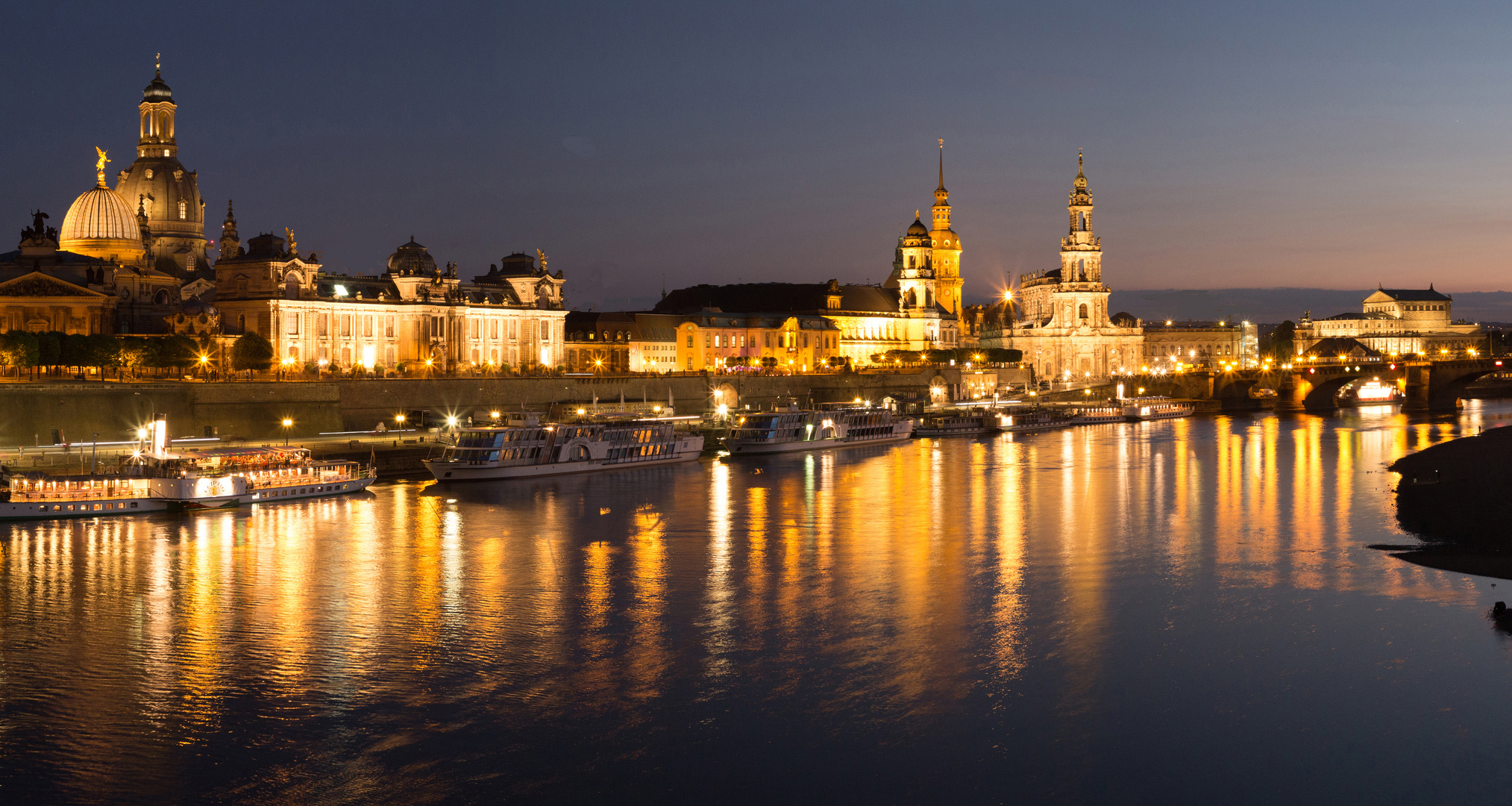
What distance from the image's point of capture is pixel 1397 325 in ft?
632

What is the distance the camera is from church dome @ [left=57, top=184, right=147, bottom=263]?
268 feet

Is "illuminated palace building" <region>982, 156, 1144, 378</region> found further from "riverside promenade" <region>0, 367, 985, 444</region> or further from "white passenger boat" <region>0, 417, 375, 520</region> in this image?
"white passenger boat" <region>0, 417, 375, 520</region>

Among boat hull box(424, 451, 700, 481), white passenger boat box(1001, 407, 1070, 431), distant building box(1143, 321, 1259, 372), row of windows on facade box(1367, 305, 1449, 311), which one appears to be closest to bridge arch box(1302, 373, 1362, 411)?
white passenger boat box(1001, 407, 1070, 431)

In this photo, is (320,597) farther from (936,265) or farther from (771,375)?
(936,265)

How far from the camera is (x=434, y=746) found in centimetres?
1975

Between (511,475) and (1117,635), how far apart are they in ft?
104

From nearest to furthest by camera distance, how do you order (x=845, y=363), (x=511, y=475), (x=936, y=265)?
(x=511, y=475) < (x=845, y=363) < (x=936, y=265)

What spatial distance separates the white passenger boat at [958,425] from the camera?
82.3 metres

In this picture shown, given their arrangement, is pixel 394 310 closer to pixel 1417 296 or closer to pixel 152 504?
pixel 152 504

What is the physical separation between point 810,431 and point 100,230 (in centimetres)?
4652

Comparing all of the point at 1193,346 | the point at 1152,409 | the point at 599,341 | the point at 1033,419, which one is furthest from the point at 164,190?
the point at 1193,346

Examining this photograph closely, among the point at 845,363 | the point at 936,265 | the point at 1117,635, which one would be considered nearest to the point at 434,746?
the point at 1117,635

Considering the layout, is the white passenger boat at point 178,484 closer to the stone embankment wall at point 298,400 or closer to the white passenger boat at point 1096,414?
the stone embankment wall at point 298,400

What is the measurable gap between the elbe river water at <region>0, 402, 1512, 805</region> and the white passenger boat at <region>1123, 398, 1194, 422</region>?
2322 inches
